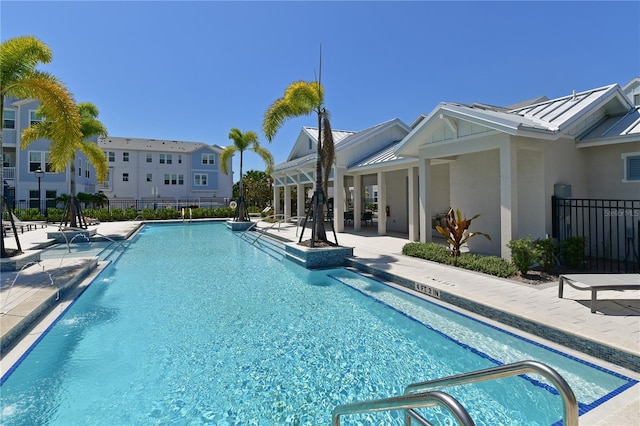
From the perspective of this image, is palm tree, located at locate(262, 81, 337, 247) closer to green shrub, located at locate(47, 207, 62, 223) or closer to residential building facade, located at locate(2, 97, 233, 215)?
green shrub, located at locate(47, 207, 62, 223)

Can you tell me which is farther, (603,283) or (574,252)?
(574,252)

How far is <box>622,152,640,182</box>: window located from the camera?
9.45 meters

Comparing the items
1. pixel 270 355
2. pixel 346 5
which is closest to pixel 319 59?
pixel 346 5

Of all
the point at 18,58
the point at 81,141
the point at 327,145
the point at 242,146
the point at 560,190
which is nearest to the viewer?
the point at 18,58

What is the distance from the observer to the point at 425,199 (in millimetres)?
12516

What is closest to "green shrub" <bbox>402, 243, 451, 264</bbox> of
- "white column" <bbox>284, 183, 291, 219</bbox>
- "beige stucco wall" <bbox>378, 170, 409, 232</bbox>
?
"beige stucco wall" <bbox>378, 170, 409, 232</bbox>

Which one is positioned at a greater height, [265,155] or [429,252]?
[265,155]

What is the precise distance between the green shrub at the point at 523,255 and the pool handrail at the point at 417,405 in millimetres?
7318

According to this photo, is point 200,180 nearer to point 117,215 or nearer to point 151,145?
point 151,145

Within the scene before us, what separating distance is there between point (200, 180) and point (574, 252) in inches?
1793

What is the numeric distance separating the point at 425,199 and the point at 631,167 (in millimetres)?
6038

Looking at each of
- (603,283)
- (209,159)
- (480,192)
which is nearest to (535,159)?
(480,192)

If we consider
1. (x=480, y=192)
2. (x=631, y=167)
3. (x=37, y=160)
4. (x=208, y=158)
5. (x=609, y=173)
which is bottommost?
(x=480, y=192)

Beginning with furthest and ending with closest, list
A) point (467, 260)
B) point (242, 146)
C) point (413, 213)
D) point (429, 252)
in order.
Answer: point (242, 146)
point (413, 213)
point (429, 252)
point (467, 260)
